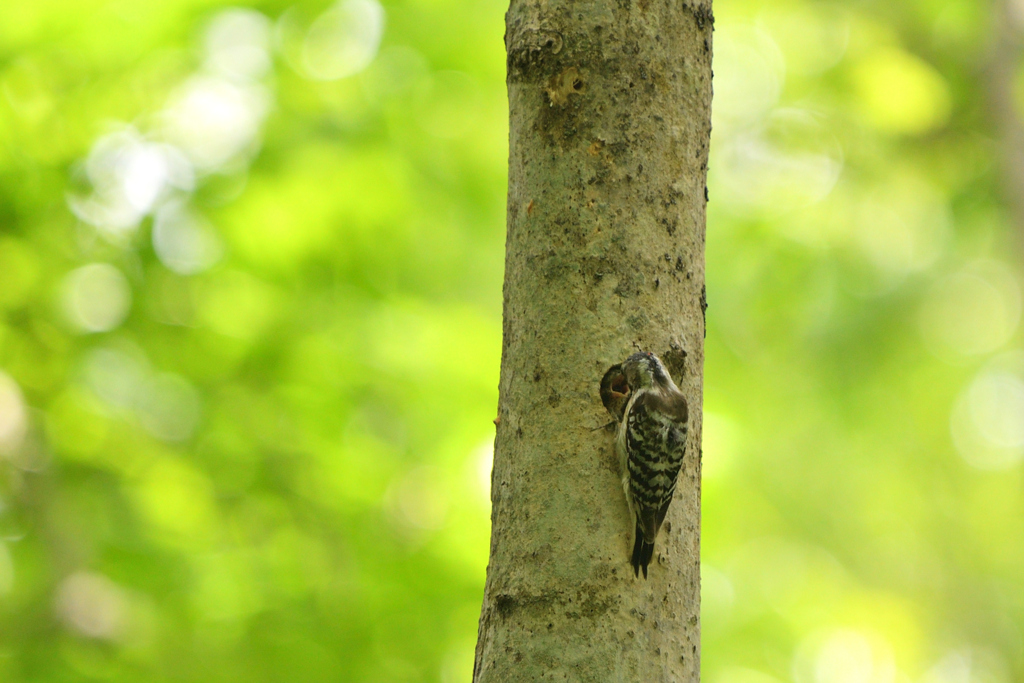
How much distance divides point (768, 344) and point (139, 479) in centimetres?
804

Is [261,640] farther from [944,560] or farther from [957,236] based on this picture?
[944,560]

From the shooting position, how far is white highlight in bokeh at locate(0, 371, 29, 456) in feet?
18.6

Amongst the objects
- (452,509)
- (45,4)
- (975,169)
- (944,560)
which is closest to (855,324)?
(975,169)

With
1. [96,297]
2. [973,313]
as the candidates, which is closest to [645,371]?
[96,297]

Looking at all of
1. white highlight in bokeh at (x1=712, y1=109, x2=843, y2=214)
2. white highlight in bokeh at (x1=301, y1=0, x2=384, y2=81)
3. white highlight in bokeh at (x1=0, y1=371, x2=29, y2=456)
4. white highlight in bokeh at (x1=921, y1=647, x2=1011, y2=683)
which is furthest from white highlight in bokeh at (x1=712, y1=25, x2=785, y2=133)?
white highlight in bokeh at (x1=921, y1=647, x2=1011, y2=683)

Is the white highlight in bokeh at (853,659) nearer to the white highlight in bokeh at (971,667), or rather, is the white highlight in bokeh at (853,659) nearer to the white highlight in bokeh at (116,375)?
the white highlight in bokeh at (971,667)

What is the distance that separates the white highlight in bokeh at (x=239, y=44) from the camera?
19.8 feet

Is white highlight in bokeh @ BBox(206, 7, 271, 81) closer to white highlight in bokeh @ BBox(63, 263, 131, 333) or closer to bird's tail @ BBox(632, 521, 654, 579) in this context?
white highlight in bokeh @ BBox(63, 263, 131, 333)

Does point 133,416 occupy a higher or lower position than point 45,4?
lower

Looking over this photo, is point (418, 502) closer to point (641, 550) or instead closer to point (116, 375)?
point (116, 375)

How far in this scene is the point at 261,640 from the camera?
538 cm

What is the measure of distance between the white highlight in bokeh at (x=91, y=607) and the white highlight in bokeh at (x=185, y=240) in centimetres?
213

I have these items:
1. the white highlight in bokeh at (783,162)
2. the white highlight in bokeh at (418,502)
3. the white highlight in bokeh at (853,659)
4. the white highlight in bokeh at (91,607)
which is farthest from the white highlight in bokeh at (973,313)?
the white highlight in bokeh at (91,607)

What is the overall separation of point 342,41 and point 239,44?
762 millimetres
